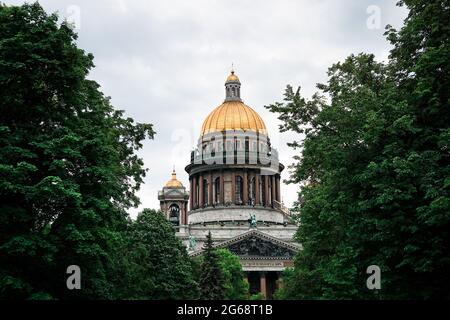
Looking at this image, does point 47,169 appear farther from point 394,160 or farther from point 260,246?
point 260,246

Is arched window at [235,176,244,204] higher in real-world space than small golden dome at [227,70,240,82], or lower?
lower

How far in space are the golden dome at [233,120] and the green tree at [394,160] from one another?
71215 millimetres

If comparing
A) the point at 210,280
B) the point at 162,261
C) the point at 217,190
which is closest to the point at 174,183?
Answer: the point at 217,190

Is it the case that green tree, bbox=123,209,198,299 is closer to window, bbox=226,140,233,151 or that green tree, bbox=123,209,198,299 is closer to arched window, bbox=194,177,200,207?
window, bbox=226,140,233,151

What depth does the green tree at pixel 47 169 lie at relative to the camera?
2298 centimetres

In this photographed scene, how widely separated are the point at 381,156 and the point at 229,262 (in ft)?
176

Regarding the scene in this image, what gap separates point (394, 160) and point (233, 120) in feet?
265

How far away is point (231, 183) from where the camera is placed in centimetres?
10206

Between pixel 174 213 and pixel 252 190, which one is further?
pixel 252 190

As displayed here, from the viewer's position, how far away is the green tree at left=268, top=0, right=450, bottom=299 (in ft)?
72.6

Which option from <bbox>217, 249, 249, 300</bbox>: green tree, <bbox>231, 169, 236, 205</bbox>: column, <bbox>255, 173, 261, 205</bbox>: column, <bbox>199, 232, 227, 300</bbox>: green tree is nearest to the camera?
<bbox>199, 232, 227, 300</bbox>: green tree

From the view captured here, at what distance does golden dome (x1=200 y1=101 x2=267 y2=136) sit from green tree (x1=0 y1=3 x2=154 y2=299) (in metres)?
75.3

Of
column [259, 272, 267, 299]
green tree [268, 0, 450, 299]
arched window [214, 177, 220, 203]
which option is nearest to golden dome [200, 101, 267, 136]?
arched window [214, 177, 220, 203]

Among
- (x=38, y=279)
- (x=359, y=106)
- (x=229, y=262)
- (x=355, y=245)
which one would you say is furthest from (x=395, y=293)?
(x=229, y=262)
